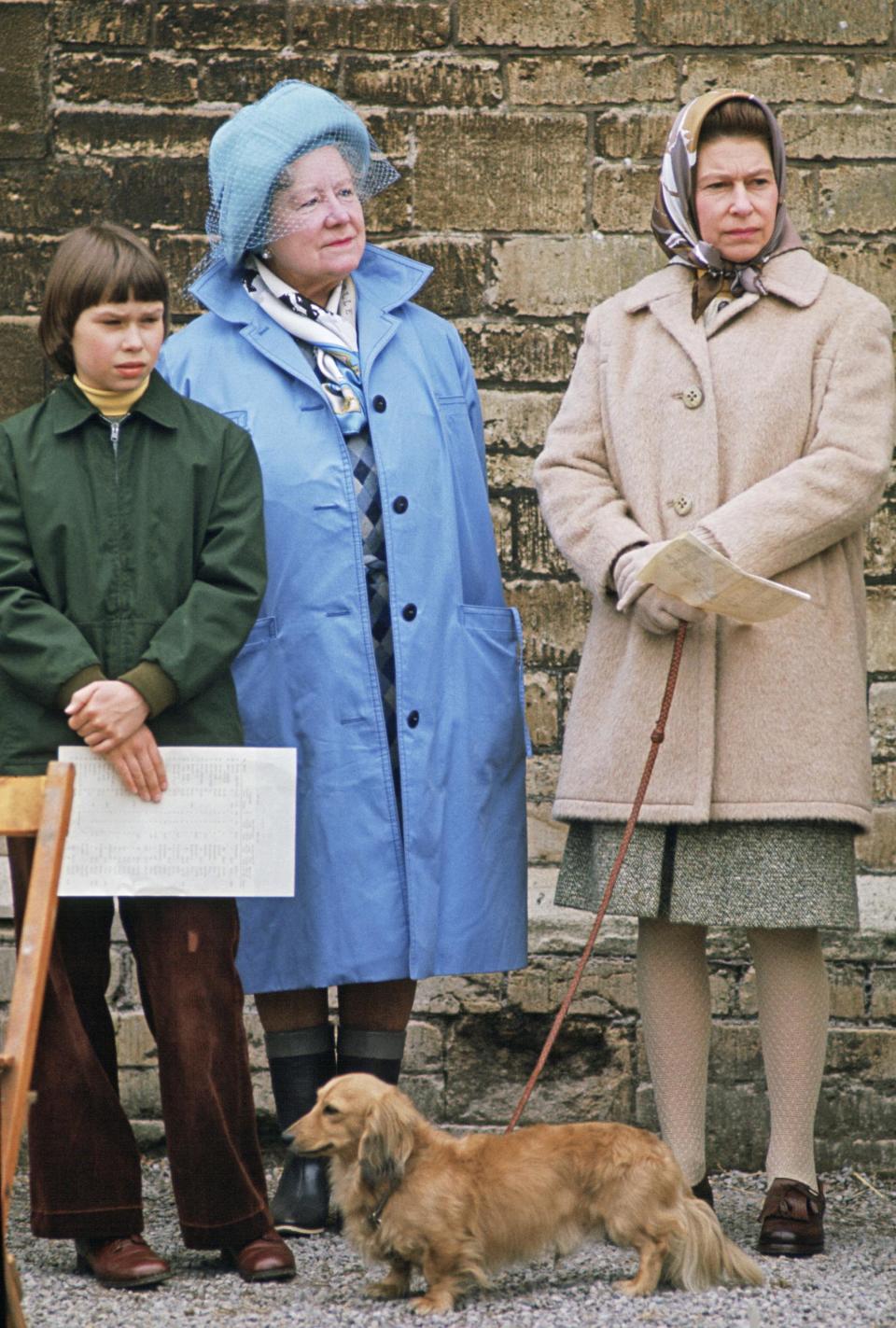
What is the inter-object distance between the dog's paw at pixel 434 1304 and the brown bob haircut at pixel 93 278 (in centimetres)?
173

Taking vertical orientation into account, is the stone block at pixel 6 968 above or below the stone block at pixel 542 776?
below

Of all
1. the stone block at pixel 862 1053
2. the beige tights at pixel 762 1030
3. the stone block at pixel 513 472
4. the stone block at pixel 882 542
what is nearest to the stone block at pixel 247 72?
the stone block at pixel 513 472

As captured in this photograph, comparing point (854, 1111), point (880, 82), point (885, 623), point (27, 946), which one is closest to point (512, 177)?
point (880, 82)

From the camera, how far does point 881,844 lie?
4.61m

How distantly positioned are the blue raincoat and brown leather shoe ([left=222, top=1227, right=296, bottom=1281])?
20.5 inches

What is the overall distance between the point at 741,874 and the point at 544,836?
1.29 metres

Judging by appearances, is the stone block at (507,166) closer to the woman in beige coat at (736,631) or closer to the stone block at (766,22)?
the stone block at (766,22)

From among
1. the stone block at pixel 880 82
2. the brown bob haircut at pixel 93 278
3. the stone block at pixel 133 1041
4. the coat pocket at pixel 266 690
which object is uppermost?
the stone block at pixel 880 82

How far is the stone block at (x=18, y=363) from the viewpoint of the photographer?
4711 millimetres

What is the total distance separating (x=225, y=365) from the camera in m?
3.73

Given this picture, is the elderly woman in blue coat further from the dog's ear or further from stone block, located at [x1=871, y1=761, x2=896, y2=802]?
stone block, located at [x1=871, y1=761, x2=896, y2=802]

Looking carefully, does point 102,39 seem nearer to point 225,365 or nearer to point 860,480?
point 225,365

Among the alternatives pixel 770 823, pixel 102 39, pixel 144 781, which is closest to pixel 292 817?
pixel 144 781

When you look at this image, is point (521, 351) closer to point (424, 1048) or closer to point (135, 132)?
point (135, 132)
